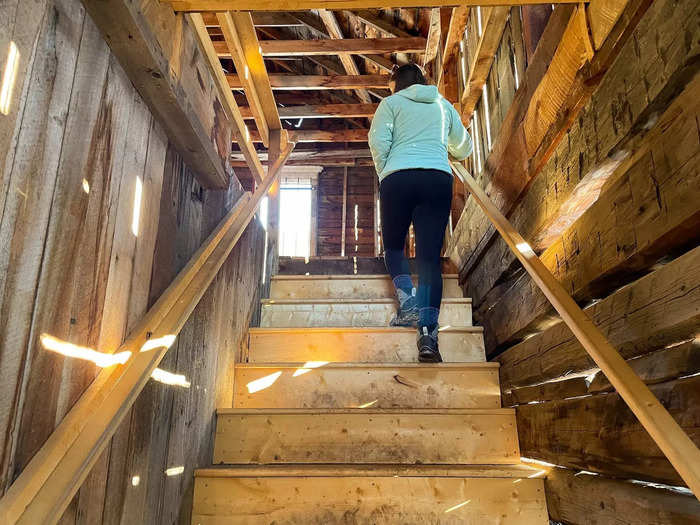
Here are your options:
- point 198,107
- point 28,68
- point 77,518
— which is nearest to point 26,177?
point 28,68

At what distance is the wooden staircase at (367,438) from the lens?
5.47 ft

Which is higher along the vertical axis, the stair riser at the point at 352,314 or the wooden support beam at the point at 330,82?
the wooden support beam at the point at 330,82

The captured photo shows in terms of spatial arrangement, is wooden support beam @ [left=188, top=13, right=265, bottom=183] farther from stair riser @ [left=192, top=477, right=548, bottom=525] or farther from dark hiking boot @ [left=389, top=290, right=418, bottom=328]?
stair riser @ [left=192, top=477, right=548, bottom=525]

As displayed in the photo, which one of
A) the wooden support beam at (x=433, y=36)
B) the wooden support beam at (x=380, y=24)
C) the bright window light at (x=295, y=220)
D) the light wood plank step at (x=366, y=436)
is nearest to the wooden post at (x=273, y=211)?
the light wood plank step at (x=366, y=436)

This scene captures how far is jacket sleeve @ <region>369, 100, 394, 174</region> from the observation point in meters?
2.46

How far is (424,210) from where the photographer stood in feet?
7.89

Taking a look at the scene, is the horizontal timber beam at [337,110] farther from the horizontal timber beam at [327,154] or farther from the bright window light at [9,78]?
the bright window light at [9,78]

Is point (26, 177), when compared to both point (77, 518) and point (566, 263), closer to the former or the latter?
→ point (77, 518)

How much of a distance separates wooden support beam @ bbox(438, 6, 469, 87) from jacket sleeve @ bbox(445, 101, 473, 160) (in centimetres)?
150

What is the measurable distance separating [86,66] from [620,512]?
4.93ft

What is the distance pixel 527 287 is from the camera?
1978mm

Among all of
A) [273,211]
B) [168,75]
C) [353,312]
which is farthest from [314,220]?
[168,75]

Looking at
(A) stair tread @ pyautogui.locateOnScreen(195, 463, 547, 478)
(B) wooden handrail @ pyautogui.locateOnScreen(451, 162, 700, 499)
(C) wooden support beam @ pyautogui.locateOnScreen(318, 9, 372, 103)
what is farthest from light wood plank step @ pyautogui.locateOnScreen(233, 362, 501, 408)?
(C) wooden support beam @ pyautogui.locateOnScreen(318, 9, 372, 103)

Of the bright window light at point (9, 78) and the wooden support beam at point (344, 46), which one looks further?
the wooden support beam at point (344, 46)
